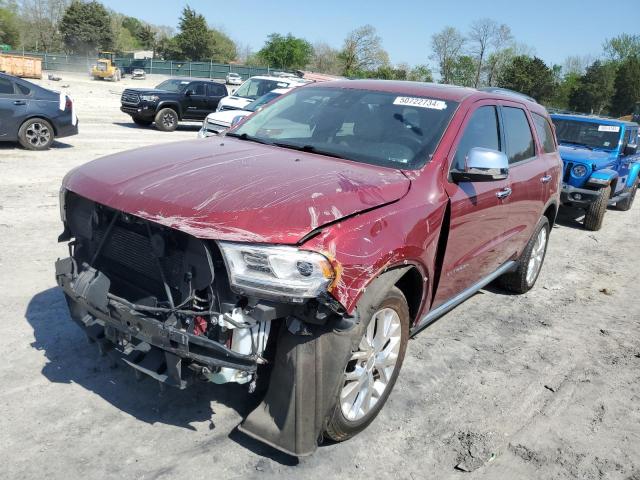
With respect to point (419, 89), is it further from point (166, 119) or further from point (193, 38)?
point (193, 38)

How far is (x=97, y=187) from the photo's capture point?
305 cm

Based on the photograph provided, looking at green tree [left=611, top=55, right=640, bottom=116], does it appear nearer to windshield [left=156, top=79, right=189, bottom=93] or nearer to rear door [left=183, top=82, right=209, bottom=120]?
rear door [left=183, top=82, right=209, bottom=120]

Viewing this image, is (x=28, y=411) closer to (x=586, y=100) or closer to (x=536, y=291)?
(x=536, y=291)

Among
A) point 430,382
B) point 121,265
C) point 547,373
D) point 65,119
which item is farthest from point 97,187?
point 65,119

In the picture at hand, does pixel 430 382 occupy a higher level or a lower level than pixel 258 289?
lower

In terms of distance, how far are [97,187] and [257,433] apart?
5.01 feet

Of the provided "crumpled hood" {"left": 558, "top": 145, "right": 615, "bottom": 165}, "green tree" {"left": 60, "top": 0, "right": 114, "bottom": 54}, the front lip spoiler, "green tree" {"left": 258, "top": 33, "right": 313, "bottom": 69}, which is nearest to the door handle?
the front lip spoiler

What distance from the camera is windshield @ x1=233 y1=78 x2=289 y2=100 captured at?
16953 millimetres

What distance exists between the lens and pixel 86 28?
8100cm

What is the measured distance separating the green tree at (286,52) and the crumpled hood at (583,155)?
76647 millimetres

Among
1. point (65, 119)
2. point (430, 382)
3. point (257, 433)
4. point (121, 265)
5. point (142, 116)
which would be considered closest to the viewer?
point (257, 433)

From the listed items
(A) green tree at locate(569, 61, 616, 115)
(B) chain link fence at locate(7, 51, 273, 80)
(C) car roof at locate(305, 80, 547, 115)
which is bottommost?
(C) car roof at locate(305, 80, 547, 115)

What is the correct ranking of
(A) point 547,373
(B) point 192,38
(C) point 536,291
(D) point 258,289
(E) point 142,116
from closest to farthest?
(D) point 258,289
(A) point 547,373
(C) point 536,291
(E) point 142,116
(B) point 192,38

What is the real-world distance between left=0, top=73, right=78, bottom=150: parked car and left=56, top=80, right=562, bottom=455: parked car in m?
8.87
